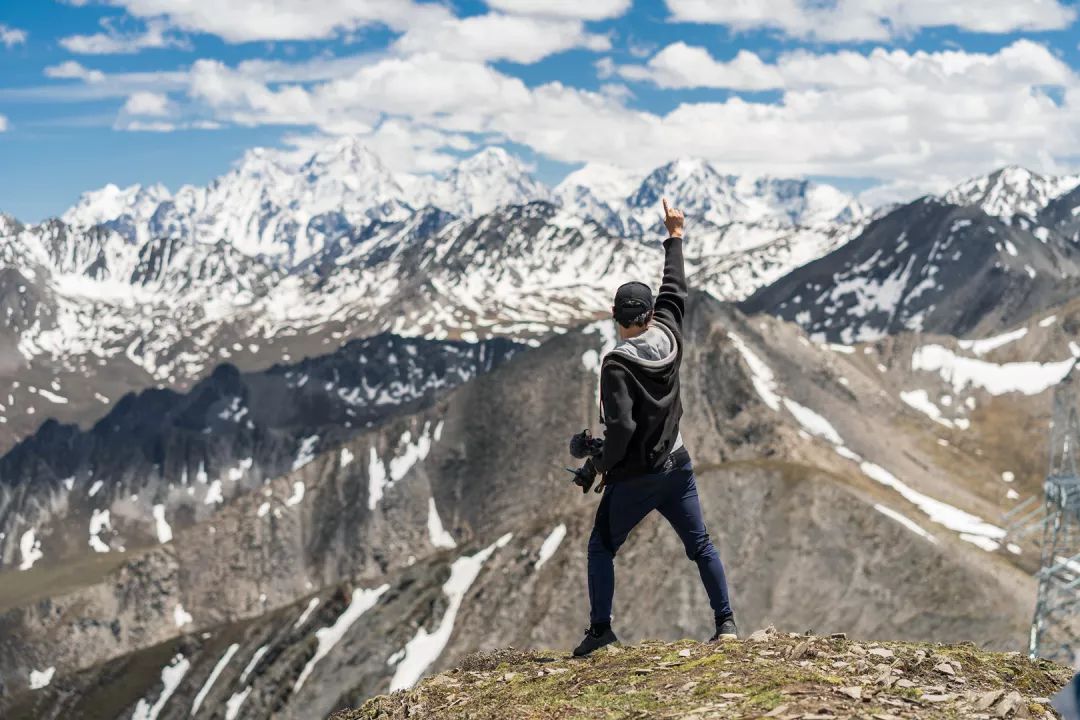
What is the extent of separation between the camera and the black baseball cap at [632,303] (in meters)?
13.6

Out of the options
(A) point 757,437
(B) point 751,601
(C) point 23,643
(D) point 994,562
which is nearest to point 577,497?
(A) point 757,437

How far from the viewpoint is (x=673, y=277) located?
15.1 m

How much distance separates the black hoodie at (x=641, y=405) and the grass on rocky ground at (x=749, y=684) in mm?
2715

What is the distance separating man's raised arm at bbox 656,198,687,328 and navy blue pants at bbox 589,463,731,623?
2231 mm

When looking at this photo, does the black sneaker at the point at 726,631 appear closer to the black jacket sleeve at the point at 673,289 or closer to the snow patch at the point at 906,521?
the black jacket sleeve at the point at 673,289

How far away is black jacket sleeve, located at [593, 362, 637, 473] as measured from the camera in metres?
12.8

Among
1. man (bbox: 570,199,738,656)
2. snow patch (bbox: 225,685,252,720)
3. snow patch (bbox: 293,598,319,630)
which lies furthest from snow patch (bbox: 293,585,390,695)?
man (bbox: 570,199,738,656)

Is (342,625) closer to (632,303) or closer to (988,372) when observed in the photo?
(632,303)

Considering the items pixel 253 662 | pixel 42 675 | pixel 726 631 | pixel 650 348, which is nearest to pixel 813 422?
pixel 253 662

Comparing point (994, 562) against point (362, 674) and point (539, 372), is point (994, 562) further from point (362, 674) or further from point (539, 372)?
point (539, 372)

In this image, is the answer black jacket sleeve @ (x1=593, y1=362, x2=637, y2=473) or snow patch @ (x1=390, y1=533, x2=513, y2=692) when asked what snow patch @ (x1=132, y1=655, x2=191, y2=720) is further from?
black jacket sleeve @ (x1=593, y1=362, x2=637, y2=473)

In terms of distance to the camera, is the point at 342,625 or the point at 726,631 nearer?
the point at 726,631

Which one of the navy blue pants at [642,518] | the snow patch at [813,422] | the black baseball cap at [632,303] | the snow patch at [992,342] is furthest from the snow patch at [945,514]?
the snow patch at [992,342]

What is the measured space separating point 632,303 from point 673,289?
1682 mm
